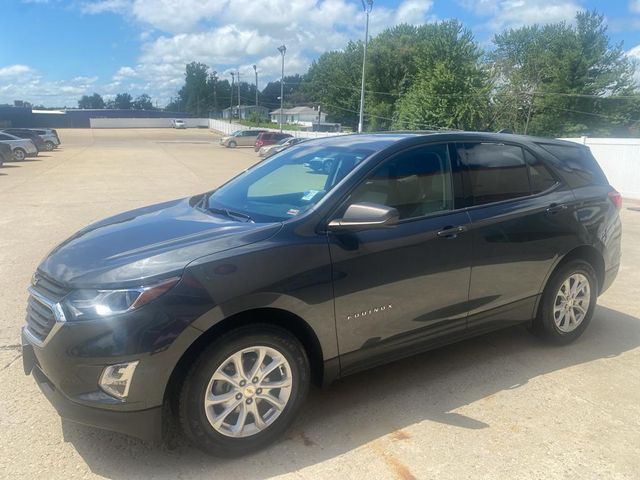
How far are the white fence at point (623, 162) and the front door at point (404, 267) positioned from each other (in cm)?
1427

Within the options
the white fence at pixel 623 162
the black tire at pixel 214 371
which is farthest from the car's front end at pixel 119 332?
the white fence at pixel 623 162

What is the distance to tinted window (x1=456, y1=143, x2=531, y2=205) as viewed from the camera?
374 cm

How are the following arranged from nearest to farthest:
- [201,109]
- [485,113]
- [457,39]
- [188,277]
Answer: [188,277] < [485,113] < [457,39] < [201,109]

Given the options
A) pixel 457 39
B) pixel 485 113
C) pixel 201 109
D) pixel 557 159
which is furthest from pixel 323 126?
pixel 201 109

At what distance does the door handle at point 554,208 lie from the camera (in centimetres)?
403

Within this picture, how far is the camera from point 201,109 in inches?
5472

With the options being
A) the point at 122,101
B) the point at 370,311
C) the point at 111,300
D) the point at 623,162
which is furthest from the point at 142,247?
the point at 122,101

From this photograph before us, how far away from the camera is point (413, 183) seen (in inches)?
138

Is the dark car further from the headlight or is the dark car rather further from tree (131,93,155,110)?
tree (131,93,155,110)

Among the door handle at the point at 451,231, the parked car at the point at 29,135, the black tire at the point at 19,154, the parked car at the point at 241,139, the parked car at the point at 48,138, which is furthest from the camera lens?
the parked car at the point at 241,139

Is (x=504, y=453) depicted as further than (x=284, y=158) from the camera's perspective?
No

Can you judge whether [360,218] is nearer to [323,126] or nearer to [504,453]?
[504,453]

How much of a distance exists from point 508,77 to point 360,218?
5687cm

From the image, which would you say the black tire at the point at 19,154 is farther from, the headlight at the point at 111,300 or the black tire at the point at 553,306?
the black tire at the point at 553,306
